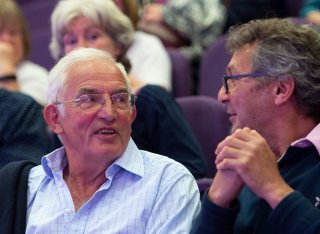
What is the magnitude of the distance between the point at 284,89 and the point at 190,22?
158 centimetres

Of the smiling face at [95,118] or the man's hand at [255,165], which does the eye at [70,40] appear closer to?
the smiling face at [95,118]

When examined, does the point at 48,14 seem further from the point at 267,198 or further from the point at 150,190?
the point at 267,198

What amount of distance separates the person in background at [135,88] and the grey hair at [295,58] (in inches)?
19.6

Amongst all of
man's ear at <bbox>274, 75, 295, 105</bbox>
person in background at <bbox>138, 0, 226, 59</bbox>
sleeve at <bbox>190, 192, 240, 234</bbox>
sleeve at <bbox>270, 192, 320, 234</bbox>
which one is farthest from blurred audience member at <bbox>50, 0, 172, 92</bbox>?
sleeve at <bbox>270, 192, 320, 234</bbox>

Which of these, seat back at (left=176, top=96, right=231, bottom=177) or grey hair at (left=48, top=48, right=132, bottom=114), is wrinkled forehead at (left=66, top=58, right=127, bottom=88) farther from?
seat back at (left=176, top=96, right=231, bottom=177)

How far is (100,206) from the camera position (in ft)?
5.83

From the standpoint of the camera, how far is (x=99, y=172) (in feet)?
6.08

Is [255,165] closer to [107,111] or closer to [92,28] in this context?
[107,111]

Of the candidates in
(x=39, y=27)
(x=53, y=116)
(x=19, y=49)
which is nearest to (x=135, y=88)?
(x=53, y=116)

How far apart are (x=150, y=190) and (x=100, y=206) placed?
128 mm

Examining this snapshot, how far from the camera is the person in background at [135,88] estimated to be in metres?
2.22

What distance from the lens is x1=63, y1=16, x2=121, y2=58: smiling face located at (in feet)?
8.55

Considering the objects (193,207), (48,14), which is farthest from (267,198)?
(48,14)

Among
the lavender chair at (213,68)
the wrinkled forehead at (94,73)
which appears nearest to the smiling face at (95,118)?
the wrinkled forehead at (94,73)
